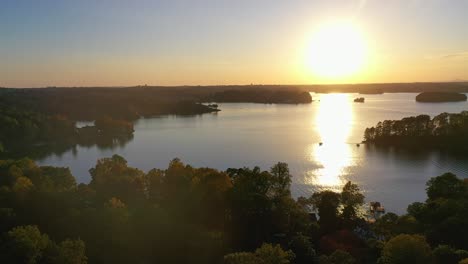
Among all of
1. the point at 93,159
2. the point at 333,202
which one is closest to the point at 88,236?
the point at 333,202

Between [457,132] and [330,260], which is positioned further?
[457,132]

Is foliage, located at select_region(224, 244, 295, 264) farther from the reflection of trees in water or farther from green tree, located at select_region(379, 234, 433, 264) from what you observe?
the reflection of trees in water

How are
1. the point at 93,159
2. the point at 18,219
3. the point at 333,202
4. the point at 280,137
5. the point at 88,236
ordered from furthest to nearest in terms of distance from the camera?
the point at 280,137 → the point at 93,159 → the point at 333,202 → the point at 18,219 → the point at 88,236

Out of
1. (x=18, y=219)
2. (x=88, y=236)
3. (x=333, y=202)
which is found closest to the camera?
(x=88, y=236)

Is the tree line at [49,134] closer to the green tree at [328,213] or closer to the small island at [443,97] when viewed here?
the green tree at [328,213]

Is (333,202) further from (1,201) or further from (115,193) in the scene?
(1,201)
